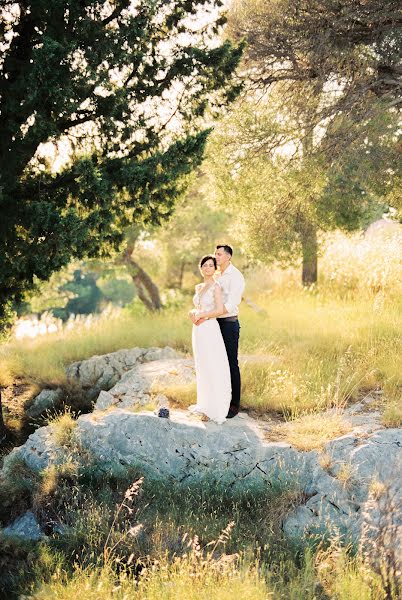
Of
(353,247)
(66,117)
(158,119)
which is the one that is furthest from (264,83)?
(353,247)

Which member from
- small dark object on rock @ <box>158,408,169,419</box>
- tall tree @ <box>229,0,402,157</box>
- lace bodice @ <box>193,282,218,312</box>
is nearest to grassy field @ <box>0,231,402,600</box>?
small dark object on rock @ <box>158,408,169,419</box>

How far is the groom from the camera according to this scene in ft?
25.7

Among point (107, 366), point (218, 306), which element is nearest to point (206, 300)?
point (218, 306)

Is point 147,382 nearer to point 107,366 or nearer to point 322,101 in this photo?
point 107,366

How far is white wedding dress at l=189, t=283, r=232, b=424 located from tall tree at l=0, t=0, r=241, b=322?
6.60 ft

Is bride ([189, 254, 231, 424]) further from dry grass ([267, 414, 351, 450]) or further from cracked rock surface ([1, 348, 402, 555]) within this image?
dry grass ([267, 414, 351, 450])

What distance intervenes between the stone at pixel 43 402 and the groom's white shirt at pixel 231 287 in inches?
176

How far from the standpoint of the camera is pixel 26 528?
6.42 metres

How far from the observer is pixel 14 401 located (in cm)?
1119

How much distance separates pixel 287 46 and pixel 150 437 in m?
7.75

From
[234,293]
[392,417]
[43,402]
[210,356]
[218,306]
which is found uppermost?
[234,293]

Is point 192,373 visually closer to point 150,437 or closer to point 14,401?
point 150,437

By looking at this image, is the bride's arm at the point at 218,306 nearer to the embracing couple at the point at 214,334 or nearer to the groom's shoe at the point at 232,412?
the embracing couple at the point at 214,334

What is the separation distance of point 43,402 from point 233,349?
4.46 meters
